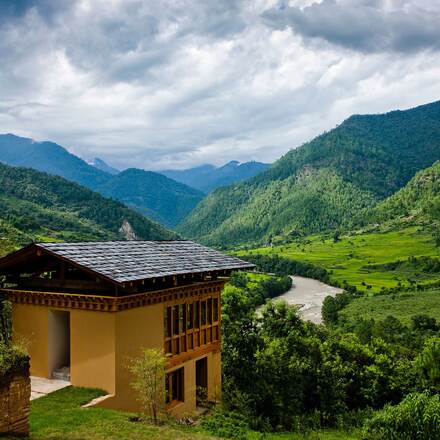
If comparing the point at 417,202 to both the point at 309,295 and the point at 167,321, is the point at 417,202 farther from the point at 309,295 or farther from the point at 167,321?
the point at 167,321

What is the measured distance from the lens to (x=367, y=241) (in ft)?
475

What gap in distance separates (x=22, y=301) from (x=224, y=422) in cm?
754

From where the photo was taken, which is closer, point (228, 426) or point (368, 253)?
point (228, 426)

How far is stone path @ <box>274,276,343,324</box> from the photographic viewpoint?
A: 277 ft

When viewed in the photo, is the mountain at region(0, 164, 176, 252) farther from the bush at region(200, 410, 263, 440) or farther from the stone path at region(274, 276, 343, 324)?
the bush at region(200, 410, 263, 440)

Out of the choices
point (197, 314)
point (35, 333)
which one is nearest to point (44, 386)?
point (35, 333)

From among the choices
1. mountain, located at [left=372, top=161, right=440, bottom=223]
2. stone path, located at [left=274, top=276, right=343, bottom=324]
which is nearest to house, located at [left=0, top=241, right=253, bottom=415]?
stone path, located at [left=274, top=276, right=343, bottom=324]

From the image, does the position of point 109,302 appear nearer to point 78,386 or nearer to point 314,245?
point 78,386

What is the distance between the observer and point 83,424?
12.8m

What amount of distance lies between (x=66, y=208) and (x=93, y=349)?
491 ft

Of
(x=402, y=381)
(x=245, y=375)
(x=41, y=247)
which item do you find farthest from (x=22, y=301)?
(x=402, y=381)

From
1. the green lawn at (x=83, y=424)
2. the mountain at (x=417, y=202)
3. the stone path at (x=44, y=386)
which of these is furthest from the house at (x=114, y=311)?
the mountain at (x=417, y=202)

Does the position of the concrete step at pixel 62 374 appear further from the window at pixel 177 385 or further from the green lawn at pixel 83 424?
the window at pixel 177 385

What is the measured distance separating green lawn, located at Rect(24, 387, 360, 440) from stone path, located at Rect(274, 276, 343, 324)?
219 feet
